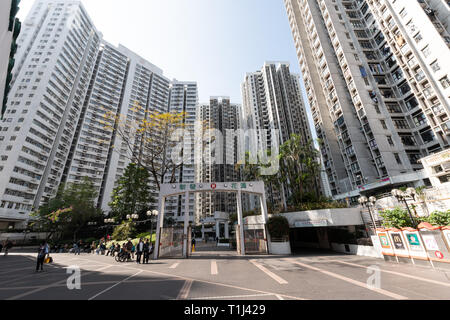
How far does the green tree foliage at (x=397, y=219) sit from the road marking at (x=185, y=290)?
15990 mm

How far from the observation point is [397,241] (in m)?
12.2

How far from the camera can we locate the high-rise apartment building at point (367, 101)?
31.2 metres

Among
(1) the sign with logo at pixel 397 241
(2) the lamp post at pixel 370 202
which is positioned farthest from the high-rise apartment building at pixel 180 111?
(1) the sign with logo at pixel 397 241

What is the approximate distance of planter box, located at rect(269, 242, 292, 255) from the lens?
18203 millimetres

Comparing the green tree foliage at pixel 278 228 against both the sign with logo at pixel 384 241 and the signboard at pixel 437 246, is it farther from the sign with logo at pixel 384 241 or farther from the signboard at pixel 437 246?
the signboard at pixel 437 246

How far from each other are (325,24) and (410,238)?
56.9 m

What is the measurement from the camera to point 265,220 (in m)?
19.5

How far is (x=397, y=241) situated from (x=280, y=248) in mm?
9215

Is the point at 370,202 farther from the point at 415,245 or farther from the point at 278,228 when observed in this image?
the point at 278,228

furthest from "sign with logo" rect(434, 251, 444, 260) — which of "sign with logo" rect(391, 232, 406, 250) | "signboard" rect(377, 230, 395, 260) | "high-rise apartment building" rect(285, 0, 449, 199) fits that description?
"high-rise apartment building" rect(285, 0, 449, 199)

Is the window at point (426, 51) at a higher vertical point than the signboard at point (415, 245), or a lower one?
higher
